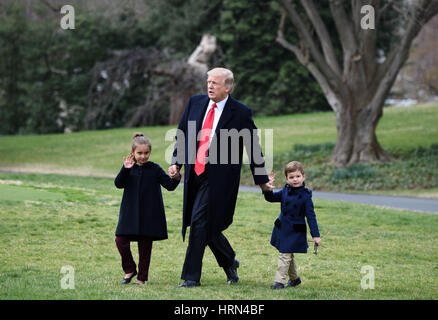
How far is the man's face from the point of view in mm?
6316

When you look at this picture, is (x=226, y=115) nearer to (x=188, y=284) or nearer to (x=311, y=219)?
(x=311, y=219)

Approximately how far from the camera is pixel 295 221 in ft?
20.6

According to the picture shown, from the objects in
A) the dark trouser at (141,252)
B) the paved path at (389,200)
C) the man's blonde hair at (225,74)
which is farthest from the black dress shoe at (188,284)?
the paved path at (389,200)

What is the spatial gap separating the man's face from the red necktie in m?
0.10

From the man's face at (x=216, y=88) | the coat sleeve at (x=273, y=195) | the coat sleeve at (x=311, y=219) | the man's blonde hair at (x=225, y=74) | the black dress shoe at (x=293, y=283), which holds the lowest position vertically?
the black dress shoe at (x=293, y=283)

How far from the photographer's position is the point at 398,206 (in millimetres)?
14461

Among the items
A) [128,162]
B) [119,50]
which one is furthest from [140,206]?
[119,50]

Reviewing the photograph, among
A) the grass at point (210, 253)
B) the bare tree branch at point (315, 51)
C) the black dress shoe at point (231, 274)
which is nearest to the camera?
the grass at point (210, 253)

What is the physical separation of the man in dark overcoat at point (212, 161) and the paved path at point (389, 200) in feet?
A: 27.2

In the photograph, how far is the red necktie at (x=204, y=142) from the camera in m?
6.24

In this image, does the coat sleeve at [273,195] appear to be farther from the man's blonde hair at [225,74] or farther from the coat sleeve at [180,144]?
the man's blonde hair at [225,74]

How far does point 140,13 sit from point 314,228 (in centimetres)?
3746

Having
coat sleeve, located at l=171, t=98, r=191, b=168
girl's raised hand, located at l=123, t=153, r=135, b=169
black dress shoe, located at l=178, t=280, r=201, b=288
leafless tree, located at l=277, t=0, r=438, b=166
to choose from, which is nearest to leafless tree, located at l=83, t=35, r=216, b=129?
leafless tree, located at l=277, t=0, r=438, b=166

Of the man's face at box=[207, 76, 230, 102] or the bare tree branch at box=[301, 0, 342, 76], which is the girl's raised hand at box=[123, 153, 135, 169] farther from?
the bare tree branch at box=[301, 0, 342, 76]
